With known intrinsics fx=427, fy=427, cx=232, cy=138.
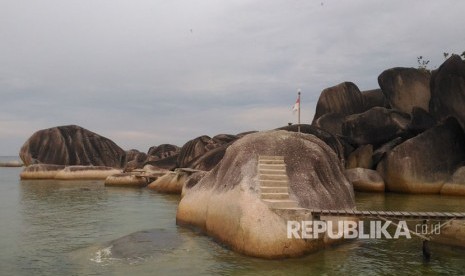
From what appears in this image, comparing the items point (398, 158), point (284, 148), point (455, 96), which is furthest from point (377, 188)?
point (284, 148)

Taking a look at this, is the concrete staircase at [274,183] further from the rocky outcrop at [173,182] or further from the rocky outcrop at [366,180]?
the rocky outcrop at [366,180]

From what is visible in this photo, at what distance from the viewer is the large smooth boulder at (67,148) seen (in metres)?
54.0

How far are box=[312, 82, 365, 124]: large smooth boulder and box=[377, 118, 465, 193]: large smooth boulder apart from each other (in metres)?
13.3

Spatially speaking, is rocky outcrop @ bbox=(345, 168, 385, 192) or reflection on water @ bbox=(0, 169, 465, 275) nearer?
reflection on water @ bbox=(0, 169, 465, 275)

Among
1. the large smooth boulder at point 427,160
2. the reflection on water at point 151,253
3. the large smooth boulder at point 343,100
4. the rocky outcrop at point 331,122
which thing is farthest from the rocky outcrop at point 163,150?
A: the reflection on water at point 151,253

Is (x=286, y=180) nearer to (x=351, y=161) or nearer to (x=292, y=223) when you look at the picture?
(x=292, y=223)

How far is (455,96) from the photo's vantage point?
1248 inches

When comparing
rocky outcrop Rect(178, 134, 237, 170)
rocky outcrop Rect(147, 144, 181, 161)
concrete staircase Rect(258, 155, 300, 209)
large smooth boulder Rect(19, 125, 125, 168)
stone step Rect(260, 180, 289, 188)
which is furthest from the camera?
rocky outcrop Rect(147, 144, 181, 161)

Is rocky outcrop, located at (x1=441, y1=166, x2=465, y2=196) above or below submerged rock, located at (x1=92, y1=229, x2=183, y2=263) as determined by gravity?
above

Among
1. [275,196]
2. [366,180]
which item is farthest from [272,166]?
[366,180]

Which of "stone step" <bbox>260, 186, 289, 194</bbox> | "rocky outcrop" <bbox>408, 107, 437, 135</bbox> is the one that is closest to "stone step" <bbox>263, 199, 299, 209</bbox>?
"stone step" <bbox>260, 186, 289, 194</bbox>

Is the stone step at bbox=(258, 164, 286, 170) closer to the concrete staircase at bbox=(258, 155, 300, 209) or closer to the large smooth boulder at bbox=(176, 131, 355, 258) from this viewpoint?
the concrete staircase at bbox=(258, 155, 300, 209)

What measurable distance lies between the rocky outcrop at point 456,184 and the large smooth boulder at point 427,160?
0.62 metres

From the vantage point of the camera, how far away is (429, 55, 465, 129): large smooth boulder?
103 ft
